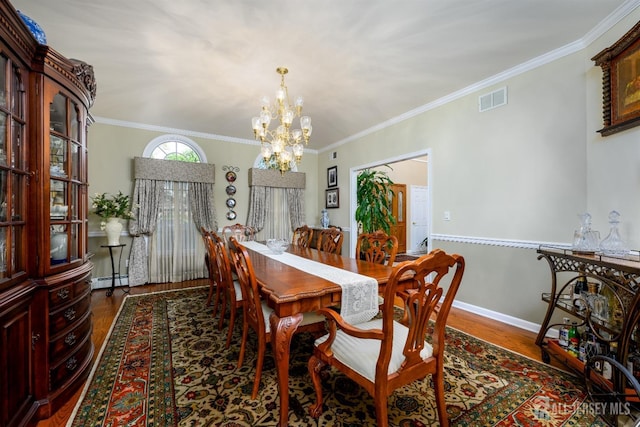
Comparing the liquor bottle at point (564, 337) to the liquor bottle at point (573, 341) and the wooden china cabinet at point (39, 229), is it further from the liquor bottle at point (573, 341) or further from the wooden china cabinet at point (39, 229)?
the wooden china cabinet at point (39, 229)

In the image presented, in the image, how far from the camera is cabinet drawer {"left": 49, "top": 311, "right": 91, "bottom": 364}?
1620 millimetres

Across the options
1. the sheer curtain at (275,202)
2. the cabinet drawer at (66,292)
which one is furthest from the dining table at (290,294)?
the sheer curtain at (275,202)

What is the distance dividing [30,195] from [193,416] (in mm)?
1587

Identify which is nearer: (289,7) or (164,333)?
(289,7)

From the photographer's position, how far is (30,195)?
1521mm

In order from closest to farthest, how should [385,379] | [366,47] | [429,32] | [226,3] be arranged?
[385,379], [226,3], [429,32], [366,47]

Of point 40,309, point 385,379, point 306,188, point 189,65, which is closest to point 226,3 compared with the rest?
point 189,65

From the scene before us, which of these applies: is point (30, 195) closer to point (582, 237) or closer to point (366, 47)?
point (366, 47)

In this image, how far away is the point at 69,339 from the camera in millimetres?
1749

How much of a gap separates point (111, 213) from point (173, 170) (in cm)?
113

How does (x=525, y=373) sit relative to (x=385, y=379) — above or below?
below

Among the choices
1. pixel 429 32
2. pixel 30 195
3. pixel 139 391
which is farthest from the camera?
pixel 429 32

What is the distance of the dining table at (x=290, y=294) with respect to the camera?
4.71ft

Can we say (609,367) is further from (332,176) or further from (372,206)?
(332,176)
